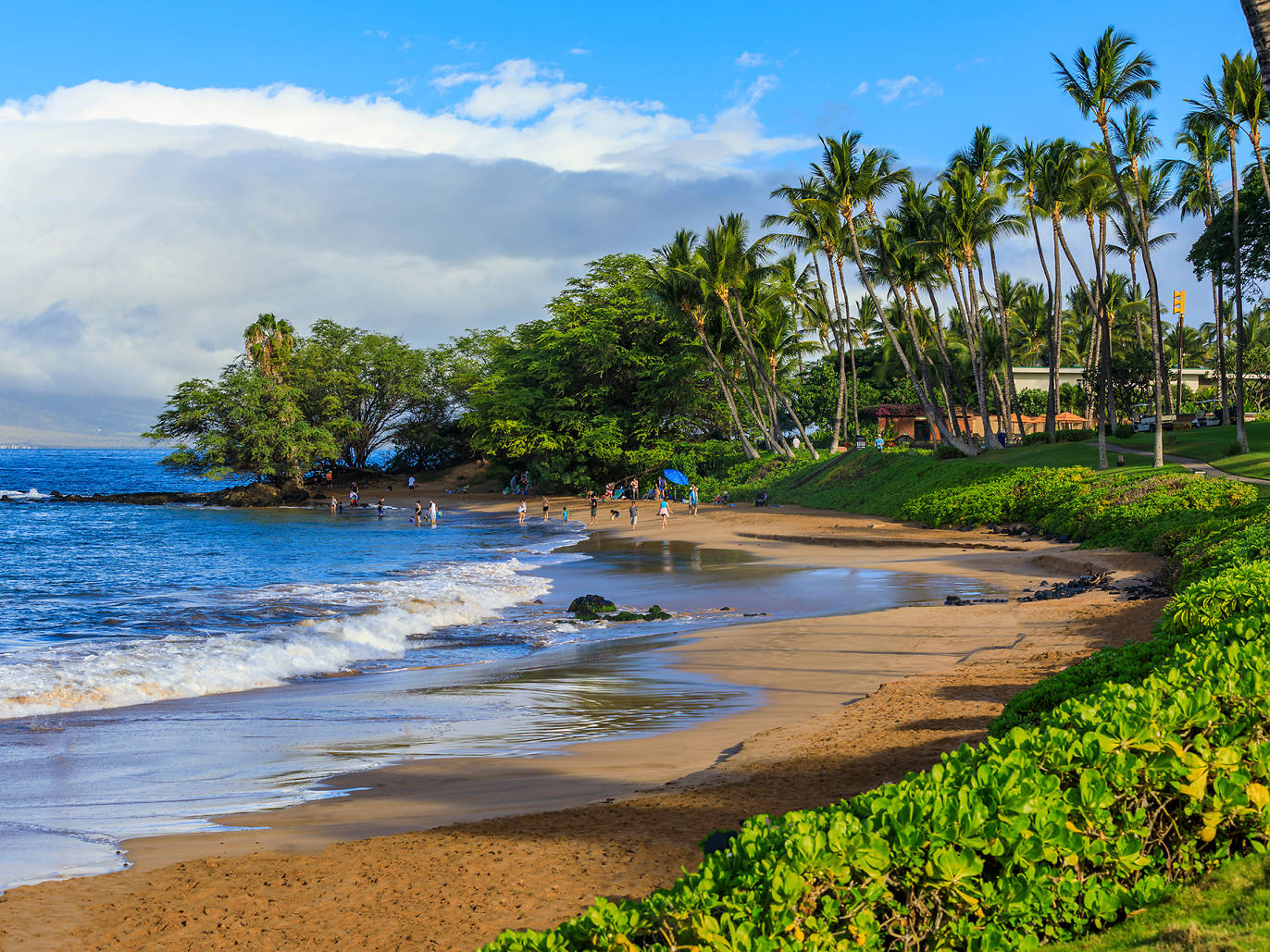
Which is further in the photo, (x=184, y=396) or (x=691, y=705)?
(x=184, y=396)

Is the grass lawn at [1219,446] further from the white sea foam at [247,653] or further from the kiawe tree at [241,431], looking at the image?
the kiawe tree at [241,431]

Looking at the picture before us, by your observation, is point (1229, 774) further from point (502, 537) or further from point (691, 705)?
point (502, 537)

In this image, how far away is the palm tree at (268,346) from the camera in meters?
63.8

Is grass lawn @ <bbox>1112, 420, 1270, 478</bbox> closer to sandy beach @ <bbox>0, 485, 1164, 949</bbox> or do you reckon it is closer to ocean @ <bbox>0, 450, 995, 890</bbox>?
ocean @ <bbox>0, 450, 995, 890</bbox>

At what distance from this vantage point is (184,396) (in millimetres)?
59656

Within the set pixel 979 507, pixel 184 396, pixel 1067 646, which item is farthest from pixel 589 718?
pixel 184 396

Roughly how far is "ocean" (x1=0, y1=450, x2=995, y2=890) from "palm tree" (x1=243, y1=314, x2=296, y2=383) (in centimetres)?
3433

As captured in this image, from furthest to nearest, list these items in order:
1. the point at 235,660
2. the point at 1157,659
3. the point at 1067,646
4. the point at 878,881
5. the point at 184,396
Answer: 1. the point at 184,396
2. the point at 235,660
3. the point at 1067,646
4. the point at 1157,659
5. the point at 878,881

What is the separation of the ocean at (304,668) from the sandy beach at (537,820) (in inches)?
20.1

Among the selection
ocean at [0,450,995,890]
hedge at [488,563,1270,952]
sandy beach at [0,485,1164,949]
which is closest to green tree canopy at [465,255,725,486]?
ocean at [0,450,995,890]

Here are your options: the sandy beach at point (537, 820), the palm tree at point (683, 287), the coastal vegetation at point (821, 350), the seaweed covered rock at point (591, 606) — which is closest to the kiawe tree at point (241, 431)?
the coastal vegetation at point (821, 350)

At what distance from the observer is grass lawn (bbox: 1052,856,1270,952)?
3.53m

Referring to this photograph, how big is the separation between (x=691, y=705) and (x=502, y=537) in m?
28.5

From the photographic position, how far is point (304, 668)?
13.9m
